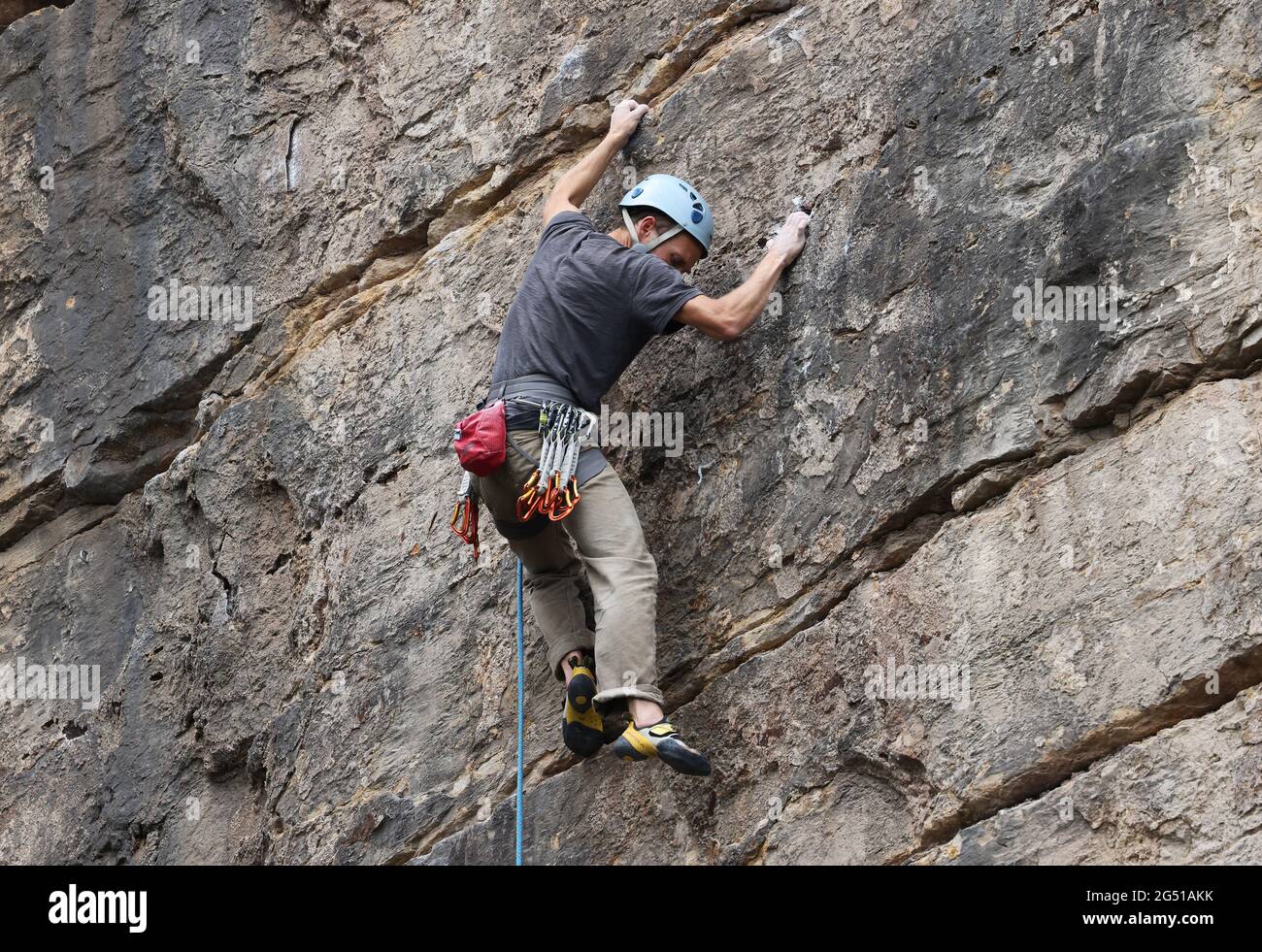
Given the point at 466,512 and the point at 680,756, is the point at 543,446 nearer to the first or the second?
the point at 466,512

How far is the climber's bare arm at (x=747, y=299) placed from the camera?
6.98 meters

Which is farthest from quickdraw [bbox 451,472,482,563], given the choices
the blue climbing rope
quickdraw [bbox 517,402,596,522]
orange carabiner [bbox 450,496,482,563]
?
Answer: quickdraw [bbox 517,402,596,522]

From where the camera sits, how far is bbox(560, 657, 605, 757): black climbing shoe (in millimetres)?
6973

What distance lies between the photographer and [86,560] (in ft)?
31.7

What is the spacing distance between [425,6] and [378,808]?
4325 millimetres

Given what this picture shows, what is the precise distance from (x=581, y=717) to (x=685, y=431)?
139 centimetres

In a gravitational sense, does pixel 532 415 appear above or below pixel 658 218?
below

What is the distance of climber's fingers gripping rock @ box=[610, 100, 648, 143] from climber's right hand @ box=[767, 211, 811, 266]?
106cm

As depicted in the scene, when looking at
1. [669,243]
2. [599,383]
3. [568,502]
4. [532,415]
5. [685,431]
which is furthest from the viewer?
[685,431]

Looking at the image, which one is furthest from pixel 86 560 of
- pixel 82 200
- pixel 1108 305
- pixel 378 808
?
pixel 1108 305

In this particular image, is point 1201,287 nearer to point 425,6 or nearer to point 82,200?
point 425,6

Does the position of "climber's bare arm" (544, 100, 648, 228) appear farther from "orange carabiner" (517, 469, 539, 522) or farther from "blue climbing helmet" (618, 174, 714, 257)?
"orange carabiner" (517, 469, 539, 522)

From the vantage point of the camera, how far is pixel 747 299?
23.2 feet

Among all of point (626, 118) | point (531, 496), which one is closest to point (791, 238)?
point (626, 118)
